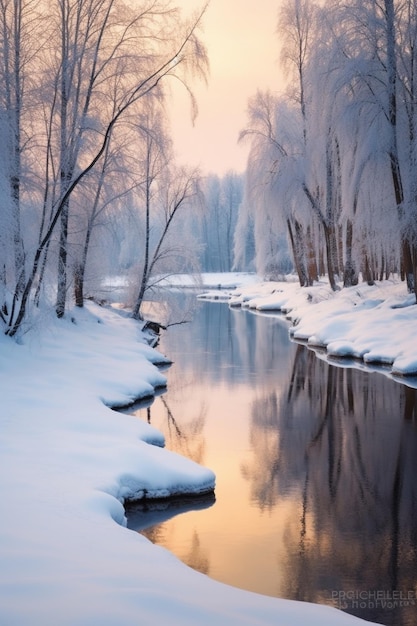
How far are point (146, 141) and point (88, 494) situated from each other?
552 inches

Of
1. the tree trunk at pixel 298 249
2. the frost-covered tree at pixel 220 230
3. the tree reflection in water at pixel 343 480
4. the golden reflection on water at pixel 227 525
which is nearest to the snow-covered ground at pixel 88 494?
the golden reflection on water at pixel 227 525

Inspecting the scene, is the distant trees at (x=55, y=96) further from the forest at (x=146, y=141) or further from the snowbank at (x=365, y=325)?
the snowbank at (x=365, y=325)

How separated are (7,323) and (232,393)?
172 inches

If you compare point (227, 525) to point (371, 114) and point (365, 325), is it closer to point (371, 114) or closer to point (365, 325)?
point (365, 325)

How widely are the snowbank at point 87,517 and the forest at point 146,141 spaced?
282cm

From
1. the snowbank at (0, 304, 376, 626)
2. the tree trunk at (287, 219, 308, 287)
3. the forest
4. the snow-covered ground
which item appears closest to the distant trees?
the forest

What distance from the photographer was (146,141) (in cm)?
1869

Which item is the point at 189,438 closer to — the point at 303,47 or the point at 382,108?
the point at 382,108

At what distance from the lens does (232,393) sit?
13.5m

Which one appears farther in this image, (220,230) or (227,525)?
(220,230)

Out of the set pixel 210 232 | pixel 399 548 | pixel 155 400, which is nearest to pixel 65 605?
pixel 399 548

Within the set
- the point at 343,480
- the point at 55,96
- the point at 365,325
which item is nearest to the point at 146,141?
the point at 55,96

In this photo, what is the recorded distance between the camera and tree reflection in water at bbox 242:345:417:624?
224 inches

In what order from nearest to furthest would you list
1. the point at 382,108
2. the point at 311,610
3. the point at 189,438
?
the point at 311,610, the point at 189,438, the point at 382,108
